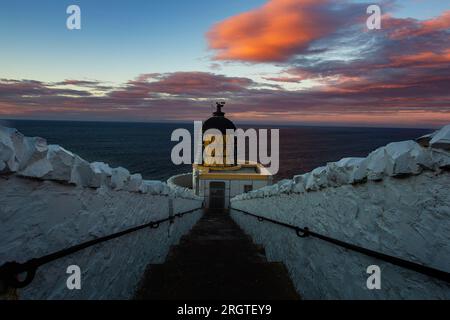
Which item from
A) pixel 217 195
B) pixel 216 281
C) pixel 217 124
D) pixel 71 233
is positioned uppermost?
pixel 217 124

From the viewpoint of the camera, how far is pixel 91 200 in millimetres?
3332

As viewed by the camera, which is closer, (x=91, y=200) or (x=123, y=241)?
(x=91, y=200)

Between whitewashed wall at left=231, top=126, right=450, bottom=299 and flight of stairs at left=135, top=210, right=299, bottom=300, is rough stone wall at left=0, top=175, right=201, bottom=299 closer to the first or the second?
flight of stairs at left=135, top=210, right=299, bottom=300

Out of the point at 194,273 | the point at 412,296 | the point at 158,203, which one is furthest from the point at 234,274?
the point at 412,296

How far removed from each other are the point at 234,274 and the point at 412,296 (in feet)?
10.7

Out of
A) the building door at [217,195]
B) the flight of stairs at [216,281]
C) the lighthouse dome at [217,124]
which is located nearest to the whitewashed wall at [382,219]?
the flight of stairs at [216,281]

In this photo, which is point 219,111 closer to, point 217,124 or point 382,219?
point 217,124

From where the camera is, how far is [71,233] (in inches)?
116

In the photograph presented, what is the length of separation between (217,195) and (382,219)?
25047 mm

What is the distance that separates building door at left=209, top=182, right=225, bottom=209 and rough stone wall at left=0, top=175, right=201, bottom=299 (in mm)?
22358

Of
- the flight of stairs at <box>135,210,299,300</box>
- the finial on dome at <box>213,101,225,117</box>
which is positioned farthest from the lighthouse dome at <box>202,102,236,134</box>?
the flight of stairs at <box>135,210,299,300</box>

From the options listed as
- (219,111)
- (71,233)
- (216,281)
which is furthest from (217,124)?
(71,233)
